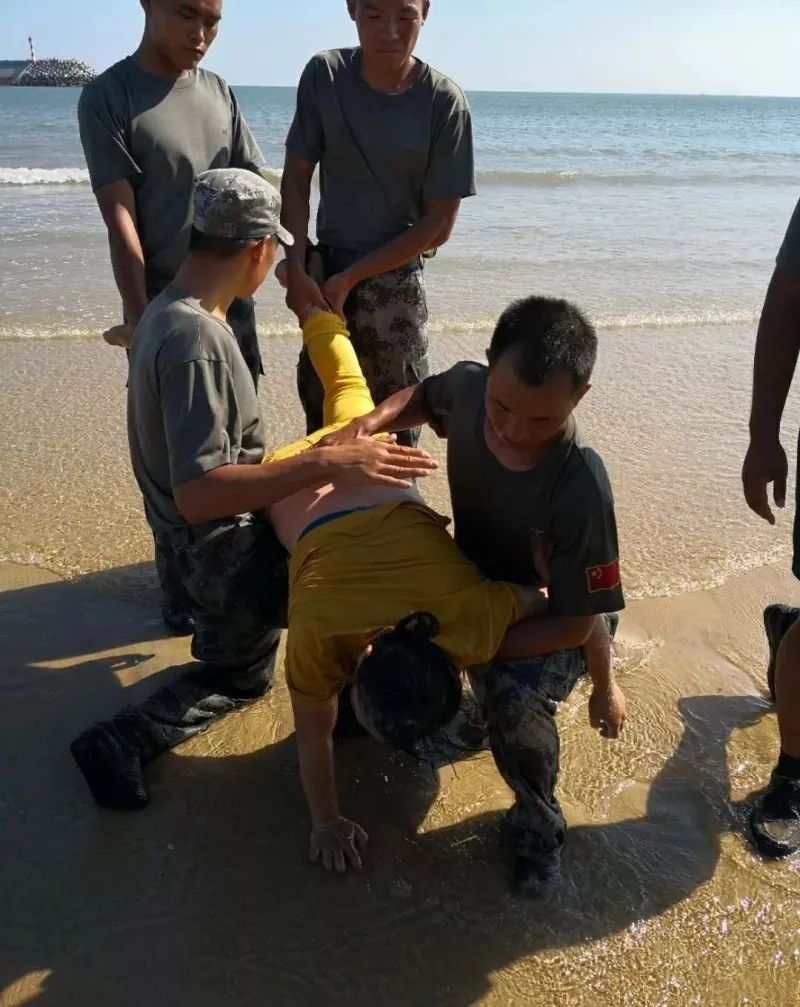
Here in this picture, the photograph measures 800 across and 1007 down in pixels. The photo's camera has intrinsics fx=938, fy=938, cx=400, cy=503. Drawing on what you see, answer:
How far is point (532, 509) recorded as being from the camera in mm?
2363

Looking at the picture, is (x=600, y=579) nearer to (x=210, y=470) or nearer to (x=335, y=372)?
(x=210, y=470)

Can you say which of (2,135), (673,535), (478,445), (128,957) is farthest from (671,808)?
(2,135)

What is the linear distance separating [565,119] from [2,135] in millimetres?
26376

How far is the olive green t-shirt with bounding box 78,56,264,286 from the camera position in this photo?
122 inches

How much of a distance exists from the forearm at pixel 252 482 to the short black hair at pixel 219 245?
0.58 meters

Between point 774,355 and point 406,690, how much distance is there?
4.40 feet

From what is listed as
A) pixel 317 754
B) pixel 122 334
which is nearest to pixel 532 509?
pixel 317 754

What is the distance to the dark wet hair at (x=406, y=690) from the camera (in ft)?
6.44

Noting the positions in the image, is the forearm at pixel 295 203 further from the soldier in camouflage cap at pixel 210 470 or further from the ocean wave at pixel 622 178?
the ocean wave at pixel 622 178

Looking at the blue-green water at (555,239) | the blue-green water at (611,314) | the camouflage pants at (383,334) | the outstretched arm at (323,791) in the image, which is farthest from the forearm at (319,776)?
the blue-green water at (555,239)

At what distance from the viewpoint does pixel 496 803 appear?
259 centimetres

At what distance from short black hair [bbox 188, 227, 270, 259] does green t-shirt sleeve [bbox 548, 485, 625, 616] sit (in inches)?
42.6

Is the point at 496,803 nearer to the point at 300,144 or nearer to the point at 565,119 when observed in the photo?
the point at 300,144

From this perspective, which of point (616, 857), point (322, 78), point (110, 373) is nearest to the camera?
point (616, 857)
